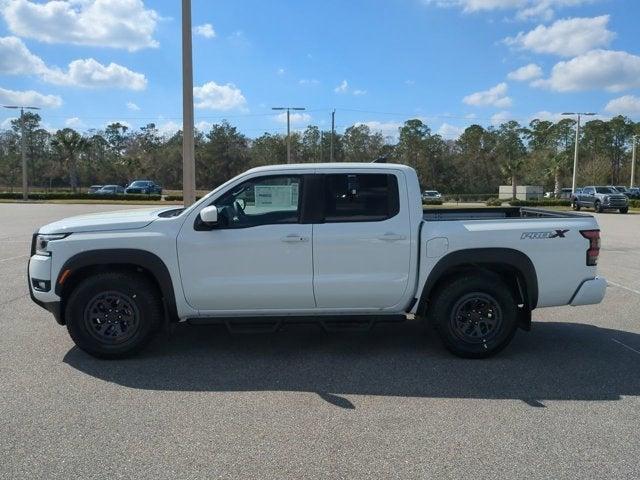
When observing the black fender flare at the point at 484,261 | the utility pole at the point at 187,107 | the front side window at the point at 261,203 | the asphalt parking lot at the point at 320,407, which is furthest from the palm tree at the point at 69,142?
the black fender flare at the point at 484,261

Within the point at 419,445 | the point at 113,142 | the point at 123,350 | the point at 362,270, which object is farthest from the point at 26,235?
the point at 113,142

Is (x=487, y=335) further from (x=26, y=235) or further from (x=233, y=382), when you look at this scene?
(x=26, y=235)

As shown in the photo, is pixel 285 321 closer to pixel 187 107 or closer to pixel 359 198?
pixel 359 198

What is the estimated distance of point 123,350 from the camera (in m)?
5.34

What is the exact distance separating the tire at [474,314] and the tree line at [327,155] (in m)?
77.6

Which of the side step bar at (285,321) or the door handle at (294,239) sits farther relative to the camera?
the side step bar at (285,321)

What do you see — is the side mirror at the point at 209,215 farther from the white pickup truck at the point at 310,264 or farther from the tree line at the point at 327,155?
the tree line at the point at 327,155

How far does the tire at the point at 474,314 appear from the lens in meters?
5.35

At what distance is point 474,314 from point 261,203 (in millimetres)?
2355

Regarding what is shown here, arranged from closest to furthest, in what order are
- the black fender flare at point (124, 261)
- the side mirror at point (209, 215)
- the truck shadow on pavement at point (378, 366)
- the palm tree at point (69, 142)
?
the truck shadow on pavement at point (378, 366)
the side mirror at point (209, 215)
the black fender flare at point (124, 261)
the palm tree at point (69, 142)

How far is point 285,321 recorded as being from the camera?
5398 mm

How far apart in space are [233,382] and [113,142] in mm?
121735

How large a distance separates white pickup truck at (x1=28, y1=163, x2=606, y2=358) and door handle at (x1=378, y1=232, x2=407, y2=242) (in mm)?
30

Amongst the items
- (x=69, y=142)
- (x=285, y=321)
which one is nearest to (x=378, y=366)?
(x=285, y=321)
